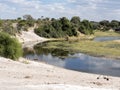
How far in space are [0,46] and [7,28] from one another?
61.3 metres

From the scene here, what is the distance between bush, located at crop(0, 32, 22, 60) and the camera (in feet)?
158

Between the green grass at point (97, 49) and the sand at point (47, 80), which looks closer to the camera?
the sand at point (47, 80)

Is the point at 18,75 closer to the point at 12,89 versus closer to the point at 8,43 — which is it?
the point at 12,89

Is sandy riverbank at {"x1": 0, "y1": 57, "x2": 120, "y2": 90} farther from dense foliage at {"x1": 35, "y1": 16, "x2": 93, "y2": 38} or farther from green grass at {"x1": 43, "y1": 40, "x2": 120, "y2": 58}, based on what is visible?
dense foliage at {"x1": 35, "y1": 16, "x2": 93, "y2": 38}

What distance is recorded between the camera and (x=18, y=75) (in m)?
28.4

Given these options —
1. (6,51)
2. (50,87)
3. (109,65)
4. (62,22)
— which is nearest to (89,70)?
(109,65)

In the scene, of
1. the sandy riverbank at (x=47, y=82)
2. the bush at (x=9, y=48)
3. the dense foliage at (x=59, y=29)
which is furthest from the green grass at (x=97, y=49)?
the dense foliage at (x=59, y=29)

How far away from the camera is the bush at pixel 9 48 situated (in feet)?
158

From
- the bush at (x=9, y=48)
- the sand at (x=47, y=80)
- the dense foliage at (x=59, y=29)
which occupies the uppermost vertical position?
the sand at (x=47, y=80)

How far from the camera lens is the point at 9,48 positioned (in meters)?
48.8

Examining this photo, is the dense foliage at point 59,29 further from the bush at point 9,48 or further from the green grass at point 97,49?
the bush at point 9,48

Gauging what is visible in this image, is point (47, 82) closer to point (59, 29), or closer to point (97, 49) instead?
point (97, 49)

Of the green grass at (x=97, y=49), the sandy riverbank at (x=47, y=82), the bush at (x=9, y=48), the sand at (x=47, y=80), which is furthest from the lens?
the green grass at (x=97, y=49)

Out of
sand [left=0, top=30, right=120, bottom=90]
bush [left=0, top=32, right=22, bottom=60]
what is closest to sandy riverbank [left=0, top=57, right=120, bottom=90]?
sand [left=0, top=30, right=120, bottom=90]
